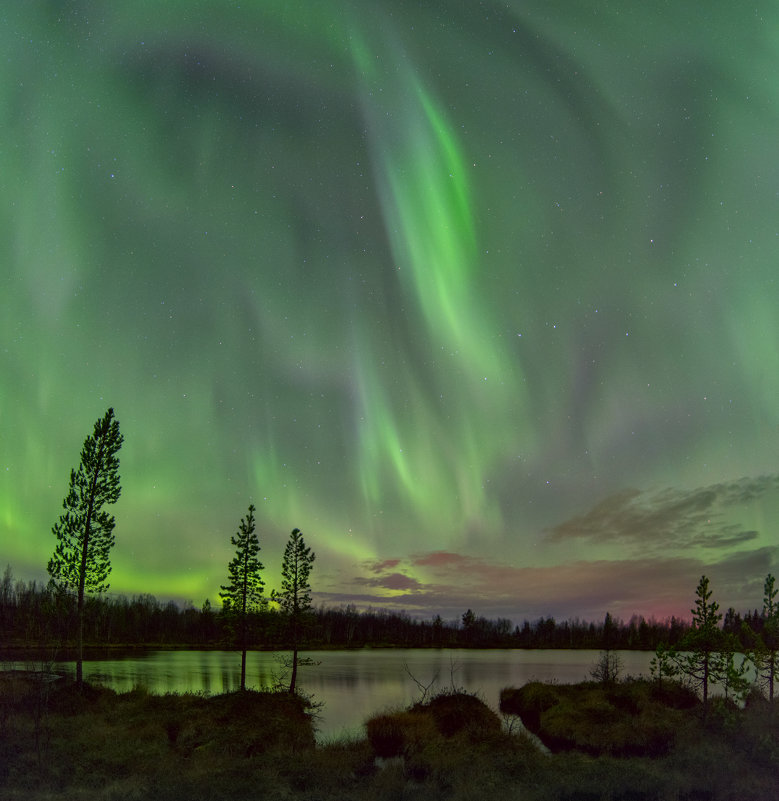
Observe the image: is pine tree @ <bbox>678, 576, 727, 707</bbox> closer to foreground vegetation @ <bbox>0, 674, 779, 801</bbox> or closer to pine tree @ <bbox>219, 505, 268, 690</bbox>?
foreground vegetation @ <bbox>0, 674, 779, 801</bbox>

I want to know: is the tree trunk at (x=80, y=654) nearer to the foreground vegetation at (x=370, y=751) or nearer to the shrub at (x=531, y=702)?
the foreground vegetation at (x=370, y=751)

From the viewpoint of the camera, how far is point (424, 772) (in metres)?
26.6

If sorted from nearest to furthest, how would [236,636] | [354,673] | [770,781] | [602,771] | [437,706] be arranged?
[770,781], [602,771], [437,706], [236,636], [354,673]

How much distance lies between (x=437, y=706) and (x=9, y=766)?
27.7 m

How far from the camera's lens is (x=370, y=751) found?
102 feet

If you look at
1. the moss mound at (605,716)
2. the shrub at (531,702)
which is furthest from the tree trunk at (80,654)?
the shrub at (531,702)

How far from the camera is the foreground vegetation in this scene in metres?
21.3

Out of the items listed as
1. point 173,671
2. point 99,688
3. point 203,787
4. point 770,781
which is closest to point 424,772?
point 203,787

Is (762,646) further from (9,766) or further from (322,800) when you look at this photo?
(9,766)

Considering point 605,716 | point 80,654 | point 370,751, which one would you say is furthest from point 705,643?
point 80,654

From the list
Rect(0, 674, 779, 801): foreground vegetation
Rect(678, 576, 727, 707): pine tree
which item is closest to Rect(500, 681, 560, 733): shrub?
Rect(0, 674, 779, 801): foreground vegetation

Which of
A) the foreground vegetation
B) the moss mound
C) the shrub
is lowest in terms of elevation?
the shrub

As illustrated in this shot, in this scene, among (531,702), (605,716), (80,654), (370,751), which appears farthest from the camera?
(531,702)

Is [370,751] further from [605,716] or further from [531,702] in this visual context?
[531,702]
